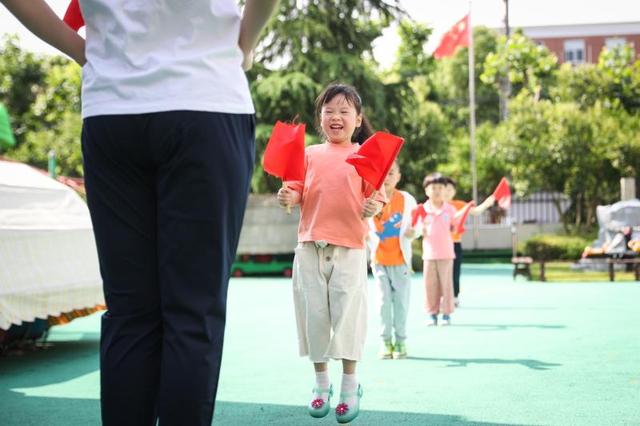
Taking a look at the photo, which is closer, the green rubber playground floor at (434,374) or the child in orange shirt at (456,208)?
the green rubber playground floor at (434,374)

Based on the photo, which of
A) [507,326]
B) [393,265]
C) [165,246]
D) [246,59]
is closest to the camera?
[165,246]

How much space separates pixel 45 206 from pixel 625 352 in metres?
4.50

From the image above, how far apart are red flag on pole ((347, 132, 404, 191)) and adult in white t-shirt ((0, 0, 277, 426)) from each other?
2.06m

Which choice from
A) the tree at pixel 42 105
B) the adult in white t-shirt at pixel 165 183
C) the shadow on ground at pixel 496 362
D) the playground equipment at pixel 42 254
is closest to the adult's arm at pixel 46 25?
the adult in white t-shirt at pixel 165 183

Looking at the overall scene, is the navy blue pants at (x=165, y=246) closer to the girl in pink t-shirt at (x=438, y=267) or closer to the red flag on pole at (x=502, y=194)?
the girl in pink t-shirt at (x=438, y=267)

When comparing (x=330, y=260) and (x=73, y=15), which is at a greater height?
(x=73, y=15)

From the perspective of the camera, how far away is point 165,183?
2.33 metres

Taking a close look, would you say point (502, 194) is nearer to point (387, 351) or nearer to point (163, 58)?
point (387, 351)

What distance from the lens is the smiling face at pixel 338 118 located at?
5.16m

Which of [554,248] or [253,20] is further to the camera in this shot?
[554,248]

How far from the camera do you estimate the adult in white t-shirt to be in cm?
232

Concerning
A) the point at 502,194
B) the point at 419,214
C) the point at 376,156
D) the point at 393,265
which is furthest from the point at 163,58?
the point at 502,194

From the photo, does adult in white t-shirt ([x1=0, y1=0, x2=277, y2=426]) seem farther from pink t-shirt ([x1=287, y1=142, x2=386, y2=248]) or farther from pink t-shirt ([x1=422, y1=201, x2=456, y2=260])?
pink t-shirt ([x1=422, y1=201, x2=456, y2=260])

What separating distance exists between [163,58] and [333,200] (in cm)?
271
